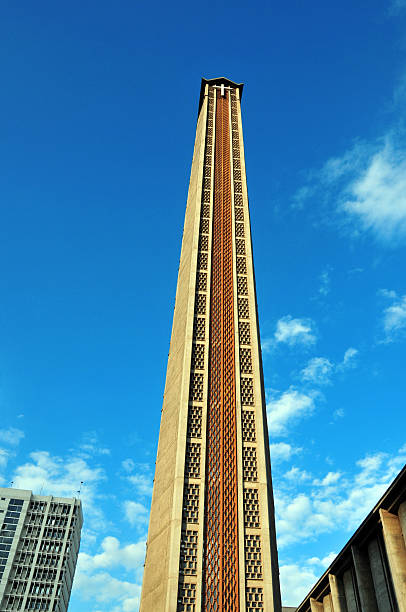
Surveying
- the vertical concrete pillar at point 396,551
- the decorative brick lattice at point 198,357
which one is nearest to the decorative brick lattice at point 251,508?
the decorative brick lattice at point 198,357

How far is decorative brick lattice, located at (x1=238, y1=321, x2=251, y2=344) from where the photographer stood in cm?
3656

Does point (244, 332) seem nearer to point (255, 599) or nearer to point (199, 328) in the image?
point (199, 328)

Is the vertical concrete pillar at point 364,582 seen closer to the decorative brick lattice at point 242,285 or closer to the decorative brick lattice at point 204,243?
the decorative brick lattice at point 242,285

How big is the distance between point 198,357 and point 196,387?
7.53ft

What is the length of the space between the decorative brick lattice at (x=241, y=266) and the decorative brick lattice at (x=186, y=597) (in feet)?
72.4

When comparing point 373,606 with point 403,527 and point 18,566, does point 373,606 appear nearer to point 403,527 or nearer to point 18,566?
point 403,527

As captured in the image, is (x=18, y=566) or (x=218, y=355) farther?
(x=18, y=566)

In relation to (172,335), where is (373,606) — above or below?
below

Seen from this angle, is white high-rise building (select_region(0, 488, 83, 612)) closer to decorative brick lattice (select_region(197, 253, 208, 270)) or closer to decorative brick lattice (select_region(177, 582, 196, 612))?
decorative brick lattice (select_region(177, 582, 196, 612))

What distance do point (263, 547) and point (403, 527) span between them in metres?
11.1

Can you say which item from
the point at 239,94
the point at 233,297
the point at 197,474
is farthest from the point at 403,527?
the point at 239,94

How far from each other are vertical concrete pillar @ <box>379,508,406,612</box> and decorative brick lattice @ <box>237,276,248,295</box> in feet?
71.1

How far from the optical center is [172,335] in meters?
40.7

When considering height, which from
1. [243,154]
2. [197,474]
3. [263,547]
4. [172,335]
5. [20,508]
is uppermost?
[243,154]
